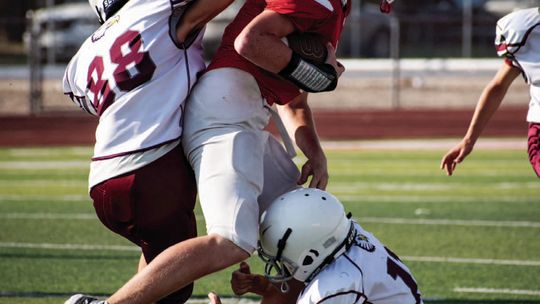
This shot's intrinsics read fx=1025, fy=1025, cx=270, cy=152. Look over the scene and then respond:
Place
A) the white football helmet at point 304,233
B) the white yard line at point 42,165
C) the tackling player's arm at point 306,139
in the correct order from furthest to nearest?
1. the white yard line at point 42,165
2. the tackling player's arm at point 306,139
3. the white football helmet at point 304,233

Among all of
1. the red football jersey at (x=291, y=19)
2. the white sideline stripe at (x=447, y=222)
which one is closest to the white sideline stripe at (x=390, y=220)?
the white sideline stripe at (x=447, y=222)

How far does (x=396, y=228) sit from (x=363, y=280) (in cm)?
408

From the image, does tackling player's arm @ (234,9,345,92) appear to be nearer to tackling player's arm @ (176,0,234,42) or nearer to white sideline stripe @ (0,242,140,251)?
tackling player's arm @ (176,0,234,42)

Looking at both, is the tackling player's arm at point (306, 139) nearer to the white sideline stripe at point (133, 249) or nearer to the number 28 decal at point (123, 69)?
the number 28 decal at point (123, 69)

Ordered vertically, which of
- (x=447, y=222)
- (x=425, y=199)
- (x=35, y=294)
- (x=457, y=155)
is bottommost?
(x=425, y=199)

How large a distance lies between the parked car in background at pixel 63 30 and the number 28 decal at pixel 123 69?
19.5 m

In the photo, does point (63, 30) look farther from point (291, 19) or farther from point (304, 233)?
point (304, 233)

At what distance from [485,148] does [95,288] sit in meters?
9.35

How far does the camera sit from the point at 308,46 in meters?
4.14

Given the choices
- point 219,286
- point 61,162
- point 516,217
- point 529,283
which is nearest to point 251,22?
point 219,286

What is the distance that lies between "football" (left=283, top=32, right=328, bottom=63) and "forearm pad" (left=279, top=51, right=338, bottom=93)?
29 mm

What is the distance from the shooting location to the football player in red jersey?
3.93m

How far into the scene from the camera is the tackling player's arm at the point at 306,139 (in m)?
4.63

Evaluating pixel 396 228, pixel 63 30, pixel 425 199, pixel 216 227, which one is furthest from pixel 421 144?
pixel 63 30
